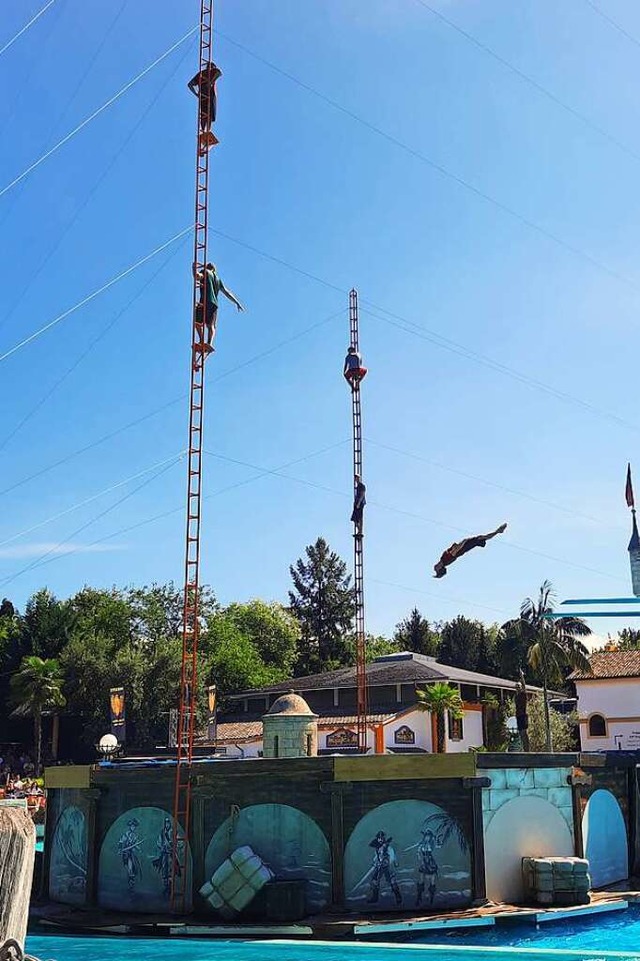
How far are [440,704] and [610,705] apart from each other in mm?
12236

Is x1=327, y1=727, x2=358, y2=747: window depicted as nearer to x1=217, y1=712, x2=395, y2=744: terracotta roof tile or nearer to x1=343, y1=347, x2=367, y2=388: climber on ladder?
x1=217, y1=712, x2=395, y2=744: terracotta roof tile

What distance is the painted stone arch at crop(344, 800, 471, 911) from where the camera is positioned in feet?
73.7

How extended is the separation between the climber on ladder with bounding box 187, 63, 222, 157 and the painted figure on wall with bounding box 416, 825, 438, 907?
20.8 meters

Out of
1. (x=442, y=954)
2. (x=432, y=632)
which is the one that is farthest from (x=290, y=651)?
(x=442, y=954)

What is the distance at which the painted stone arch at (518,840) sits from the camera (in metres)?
23.0

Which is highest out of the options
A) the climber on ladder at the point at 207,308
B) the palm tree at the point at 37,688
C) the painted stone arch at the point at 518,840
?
the climber on ladder at the point at 207,308

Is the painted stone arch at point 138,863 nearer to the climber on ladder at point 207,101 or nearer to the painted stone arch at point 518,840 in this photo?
the painted stone arch at point 518,840

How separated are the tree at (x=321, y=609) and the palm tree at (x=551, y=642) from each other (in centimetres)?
3468

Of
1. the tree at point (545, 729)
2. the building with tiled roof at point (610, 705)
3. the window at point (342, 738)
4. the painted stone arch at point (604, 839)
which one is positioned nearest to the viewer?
the painted stone arch at point (604, 839)

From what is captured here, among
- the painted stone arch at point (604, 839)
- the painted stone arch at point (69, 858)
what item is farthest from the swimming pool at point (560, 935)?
the painted stone arch at point (69, 858)

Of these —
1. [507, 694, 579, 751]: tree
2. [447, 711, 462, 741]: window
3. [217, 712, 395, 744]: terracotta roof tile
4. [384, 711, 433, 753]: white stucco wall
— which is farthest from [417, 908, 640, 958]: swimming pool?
[507, 694, 579, 751]: tree

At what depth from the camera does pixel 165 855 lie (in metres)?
24.0

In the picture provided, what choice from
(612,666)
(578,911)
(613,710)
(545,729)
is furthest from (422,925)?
(612,666)

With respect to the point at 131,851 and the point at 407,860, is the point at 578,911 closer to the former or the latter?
the point at 407,860
